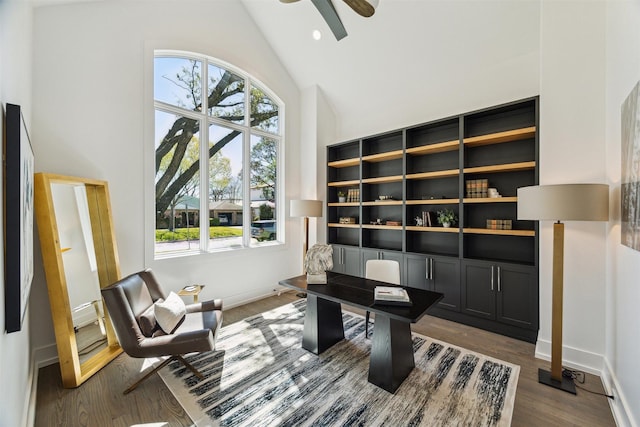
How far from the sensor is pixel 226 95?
4184mm

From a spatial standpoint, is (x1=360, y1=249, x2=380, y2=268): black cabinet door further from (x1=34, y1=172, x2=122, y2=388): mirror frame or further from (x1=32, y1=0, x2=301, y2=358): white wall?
(x1=34, y1=172, x2=122, y2=388): mirror frame

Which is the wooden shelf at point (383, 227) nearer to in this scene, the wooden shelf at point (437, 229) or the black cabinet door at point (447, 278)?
the wooden shelf at point (437, 229)

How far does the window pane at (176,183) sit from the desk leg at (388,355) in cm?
286

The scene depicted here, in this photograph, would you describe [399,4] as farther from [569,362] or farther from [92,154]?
[569,362]

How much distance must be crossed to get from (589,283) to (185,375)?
148 inches

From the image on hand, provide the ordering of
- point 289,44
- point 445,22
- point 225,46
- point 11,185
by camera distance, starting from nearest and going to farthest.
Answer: point 11,185 < point 445,22 < point 225,46 < point 289,44

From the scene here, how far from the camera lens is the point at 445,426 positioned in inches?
69.6

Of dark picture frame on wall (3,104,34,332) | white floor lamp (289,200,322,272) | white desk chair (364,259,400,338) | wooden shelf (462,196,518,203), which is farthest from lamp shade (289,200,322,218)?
dark picture frame on wall (3,104,34,332)

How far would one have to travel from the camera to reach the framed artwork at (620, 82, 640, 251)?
1.59 metres

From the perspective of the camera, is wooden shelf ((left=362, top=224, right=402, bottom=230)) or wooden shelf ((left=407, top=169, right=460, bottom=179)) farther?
wooden shelf ((left=362, top=224, right=402, bottom=230))

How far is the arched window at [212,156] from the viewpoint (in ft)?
11.6

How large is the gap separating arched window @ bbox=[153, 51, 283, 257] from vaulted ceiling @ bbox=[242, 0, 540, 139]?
0.98m

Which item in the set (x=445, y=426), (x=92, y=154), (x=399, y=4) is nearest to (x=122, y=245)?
(x=92, y=154)

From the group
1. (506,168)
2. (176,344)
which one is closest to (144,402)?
(176,344)
